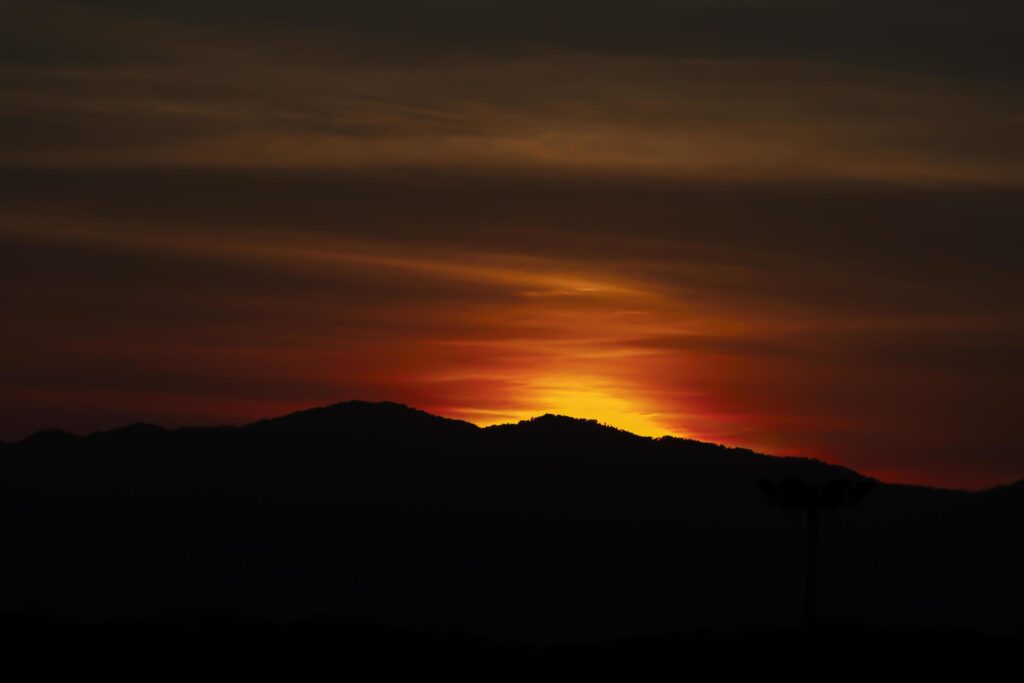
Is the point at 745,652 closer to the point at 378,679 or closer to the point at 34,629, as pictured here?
the point at 378,679

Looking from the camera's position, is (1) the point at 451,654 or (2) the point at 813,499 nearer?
(2) the point at 813,499

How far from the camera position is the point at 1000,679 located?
246ft

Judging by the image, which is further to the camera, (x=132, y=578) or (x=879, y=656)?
(x=132, y=578)

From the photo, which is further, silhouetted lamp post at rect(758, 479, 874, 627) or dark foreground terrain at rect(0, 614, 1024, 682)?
dark foreground terrain at rect(0, 614, 1024, 682)

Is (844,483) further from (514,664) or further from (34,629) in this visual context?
(34,629)

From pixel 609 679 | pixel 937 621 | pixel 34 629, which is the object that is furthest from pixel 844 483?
pixel 937 621

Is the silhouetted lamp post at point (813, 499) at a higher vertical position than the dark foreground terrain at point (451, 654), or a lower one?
higher

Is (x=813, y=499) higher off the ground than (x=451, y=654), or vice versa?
(x=813, y=499)

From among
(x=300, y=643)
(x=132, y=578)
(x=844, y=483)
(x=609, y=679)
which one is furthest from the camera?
(x=132, y=578)

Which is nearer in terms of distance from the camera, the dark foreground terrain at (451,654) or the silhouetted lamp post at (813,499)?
the silhouetted lamp post at (813,499)

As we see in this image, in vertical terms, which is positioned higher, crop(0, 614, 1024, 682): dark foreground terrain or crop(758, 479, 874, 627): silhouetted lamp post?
crop(758, 479, 874, 627): silhouetted lamp post

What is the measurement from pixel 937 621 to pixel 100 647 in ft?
453

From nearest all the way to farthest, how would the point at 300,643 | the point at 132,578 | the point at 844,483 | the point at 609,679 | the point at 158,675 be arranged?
the point at 844,483 → the point at 158,675 → the point at 609,679 → the point at 300,643 → the point at 132,578

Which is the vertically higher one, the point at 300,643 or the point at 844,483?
the point at 844,483
